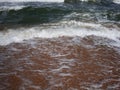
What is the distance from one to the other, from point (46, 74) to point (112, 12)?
749cm

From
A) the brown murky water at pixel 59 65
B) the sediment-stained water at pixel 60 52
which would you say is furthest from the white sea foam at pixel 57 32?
the brown murky water at pixel 59 65

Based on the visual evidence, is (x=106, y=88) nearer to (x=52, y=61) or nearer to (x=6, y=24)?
(x=52, y=61)

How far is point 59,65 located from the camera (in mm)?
5262

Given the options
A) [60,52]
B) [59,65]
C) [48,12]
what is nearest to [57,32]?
[60,52]

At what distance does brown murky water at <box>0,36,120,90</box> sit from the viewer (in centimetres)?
443

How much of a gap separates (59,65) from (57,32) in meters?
2.70

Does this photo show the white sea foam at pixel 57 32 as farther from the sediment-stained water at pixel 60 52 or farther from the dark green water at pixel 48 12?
the dark green water at pixel 48 12

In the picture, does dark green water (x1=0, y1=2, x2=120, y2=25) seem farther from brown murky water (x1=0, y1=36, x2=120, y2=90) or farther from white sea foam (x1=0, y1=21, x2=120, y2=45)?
brown murky water (x1=0, y1=36, x2=120, y2=90)

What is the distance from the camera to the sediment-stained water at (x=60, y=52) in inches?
178

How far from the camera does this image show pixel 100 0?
13469 millimetres

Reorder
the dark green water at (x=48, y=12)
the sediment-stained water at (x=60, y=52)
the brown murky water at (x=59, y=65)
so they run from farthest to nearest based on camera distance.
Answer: the dark green water at (x=48, y=12) < the sediment-stained water at (x=60, y=52) < the brown murky water at (x=59, y=65)

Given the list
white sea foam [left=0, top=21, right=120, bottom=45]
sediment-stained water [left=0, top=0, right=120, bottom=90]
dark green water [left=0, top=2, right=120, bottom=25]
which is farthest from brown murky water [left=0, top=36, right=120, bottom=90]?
dark green water [left=0, top=2, right=120, bottom=25]

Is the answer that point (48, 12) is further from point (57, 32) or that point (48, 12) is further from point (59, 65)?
point (59, 65)

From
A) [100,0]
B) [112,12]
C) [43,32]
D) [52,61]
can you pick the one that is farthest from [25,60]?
[100,0]
